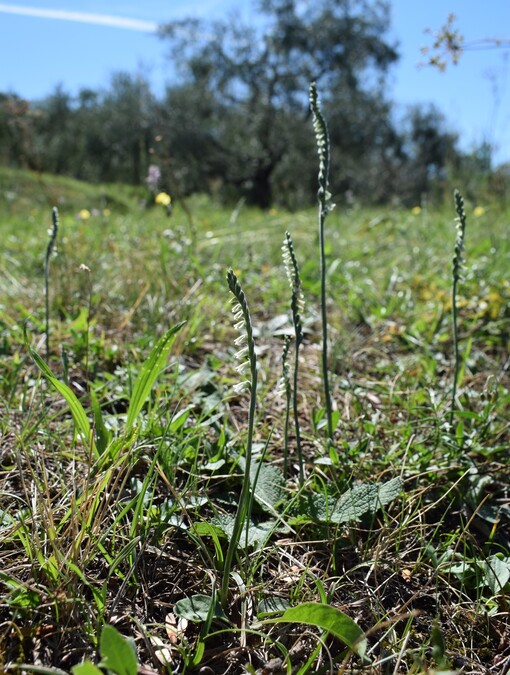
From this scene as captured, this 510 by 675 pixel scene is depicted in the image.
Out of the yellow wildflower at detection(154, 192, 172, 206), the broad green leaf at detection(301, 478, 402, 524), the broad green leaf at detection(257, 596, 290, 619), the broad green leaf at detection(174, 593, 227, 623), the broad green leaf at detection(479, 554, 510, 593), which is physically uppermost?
the yellow wildflower at detection(154, 192, 172, 206)

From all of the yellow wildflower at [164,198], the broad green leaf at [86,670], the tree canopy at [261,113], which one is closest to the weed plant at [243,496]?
the broad green leaf at [86,670]

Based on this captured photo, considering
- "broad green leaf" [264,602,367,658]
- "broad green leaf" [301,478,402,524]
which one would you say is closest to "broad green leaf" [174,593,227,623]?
"broad green leaf" [264,602,367,658]

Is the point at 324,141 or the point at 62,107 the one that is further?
the point at 62,107

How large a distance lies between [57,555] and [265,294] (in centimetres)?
225

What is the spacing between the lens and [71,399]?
147 cm

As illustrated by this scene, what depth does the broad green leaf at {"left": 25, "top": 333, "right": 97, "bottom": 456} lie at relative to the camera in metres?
1.42

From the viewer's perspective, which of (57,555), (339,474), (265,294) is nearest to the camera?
(57,555)

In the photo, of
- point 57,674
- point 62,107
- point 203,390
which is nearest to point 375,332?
point 203,390

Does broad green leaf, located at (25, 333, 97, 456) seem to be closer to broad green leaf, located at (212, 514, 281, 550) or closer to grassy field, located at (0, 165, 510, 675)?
grassy field, located at (0, 165, 510, 675)

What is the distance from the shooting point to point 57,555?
4.00 ft

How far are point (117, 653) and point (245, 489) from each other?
410mm

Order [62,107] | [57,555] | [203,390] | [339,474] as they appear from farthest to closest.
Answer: [62,107] → [203,390] → [339,474] → [57,555]

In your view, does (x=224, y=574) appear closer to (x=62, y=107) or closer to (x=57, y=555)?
(x=57, y=555)

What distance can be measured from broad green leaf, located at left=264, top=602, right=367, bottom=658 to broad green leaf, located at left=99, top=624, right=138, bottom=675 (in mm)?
296
